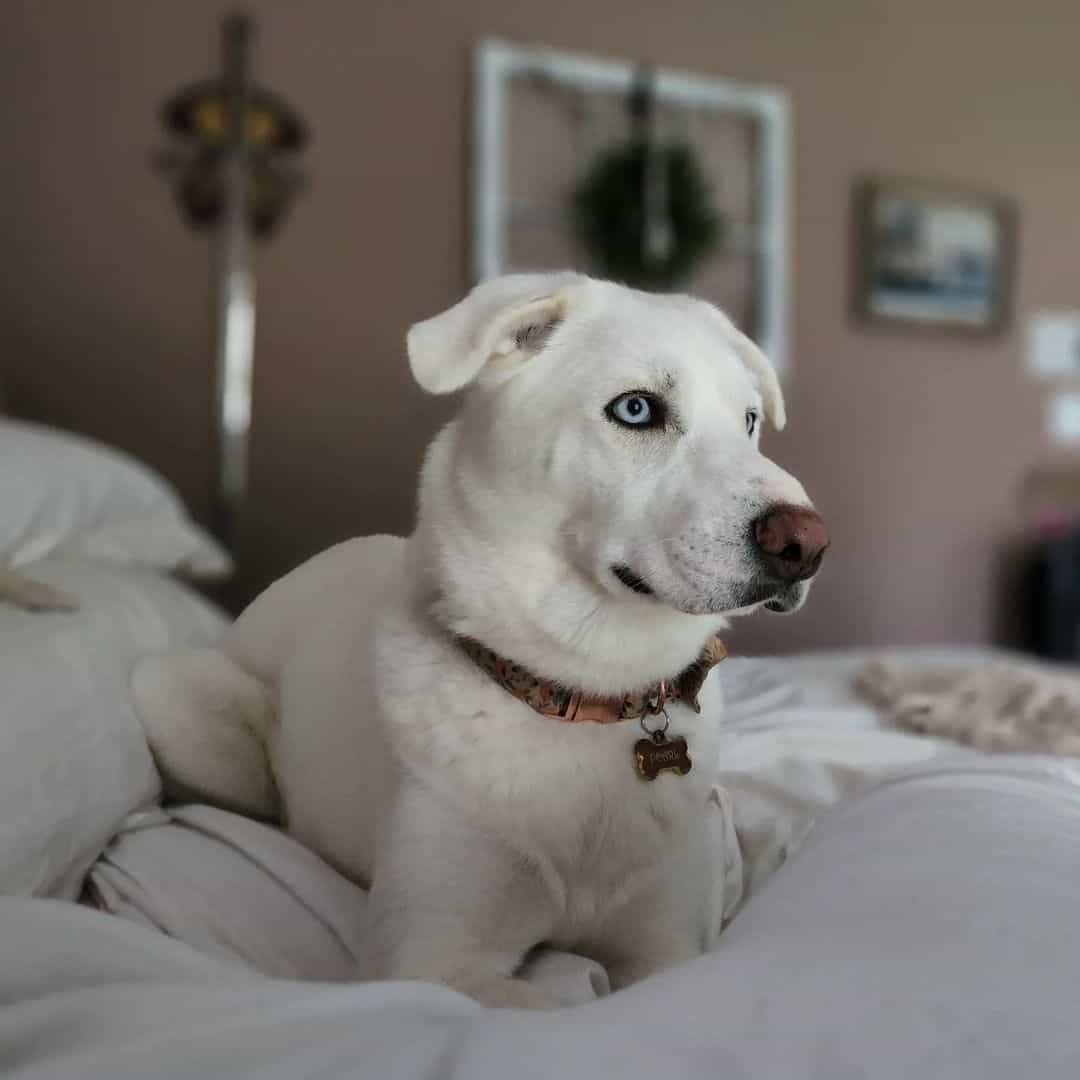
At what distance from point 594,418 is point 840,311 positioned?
2787 mm

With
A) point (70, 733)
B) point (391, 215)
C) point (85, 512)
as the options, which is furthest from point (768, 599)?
point (391, 215)

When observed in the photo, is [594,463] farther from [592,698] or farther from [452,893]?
[452,893]

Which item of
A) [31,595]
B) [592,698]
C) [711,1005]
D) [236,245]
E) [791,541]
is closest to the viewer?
[711,1005]

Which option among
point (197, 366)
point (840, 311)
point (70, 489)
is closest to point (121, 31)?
point (197, 366)

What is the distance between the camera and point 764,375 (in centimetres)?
61

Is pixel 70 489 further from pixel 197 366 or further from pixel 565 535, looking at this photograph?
pixel 197 366

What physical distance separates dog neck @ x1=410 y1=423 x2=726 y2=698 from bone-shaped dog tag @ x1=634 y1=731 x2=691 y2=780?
4 centimetres

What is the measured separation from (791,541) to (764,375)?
0.14 meters

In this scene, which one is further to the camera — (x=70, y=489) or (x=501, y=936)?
(x=70, y=489)

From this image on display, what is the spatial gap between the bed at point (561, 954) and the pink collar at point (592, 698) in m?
0.02

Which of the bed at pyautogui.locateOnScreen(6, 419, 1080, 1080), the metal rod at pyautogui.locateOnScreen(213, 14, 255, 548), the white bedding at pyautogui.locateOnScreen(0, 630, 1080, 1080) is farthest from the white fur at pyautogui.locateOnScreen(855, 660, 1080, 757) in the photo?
the metal rod at pyautogui.locateOnScreen(213, 14, 255, 548)

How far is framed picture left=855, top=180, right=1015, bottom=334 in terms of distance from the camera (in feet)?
10.6

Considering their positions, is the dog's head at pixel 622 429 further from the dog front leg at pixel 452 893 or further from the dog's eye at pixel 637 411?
the dog front leg at pixel 452 893

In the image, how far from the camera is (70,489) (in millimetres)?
1210
